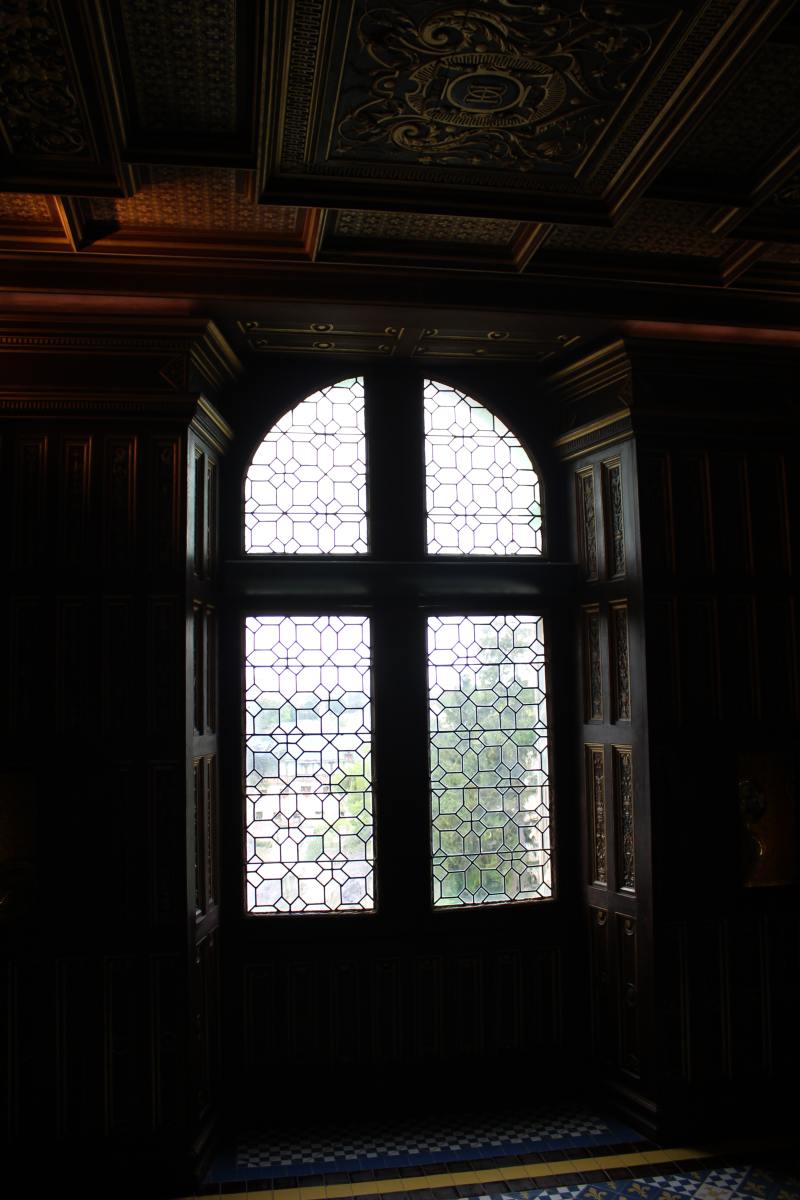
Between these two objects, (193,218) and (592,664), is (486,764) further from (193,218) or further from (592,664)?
(193,218)

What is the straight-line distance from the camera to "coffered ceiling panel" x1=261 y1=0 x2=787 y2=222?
2652mm

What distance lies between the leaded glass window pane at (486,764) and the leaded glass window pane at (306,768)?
1.28 ft

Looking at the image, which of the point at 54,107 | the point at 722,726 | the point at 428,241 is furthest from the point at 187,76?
the point at 722,726

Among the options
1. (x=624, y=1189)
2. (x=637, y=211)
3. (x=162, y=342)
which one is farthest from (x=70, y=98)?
(x=624, y=1189)

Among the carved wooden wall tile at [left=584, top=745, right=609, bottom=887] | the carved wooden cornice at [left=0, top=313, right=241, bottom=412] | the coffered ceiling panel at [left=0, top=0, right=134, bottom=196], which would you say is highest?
the coffered ceiling panel at [left=0, top=0, right=134, bottom=196]

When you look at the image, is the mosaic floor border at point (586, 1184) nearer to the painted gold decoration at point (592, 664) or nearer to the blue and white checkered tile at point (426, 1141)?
the blue and white checkered tile at point (426, 1141)

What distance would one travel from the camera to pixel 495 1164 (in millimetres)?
4125

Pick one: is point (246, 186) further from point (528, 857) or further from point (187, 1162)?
point (187, 1162)

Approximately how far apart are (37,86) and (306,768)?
3147mm

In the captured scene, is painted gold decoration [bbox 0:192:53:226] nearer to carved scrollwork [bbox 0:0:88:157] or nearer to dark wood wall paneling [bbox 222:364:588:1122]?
carved scrollwork [bbox 0:0:88:157]

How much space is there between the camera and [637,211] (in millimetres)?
3711

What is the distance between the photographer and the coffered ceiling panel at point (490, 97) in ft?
8.70

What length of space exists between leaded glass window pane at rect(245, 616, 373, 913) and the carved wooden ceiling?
154 centimetres

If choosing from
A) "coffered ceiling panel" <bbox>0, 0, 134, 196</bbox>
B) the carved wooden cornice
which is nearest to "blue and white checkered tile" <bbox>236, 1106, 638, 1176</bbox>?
the carved wooden cornice
